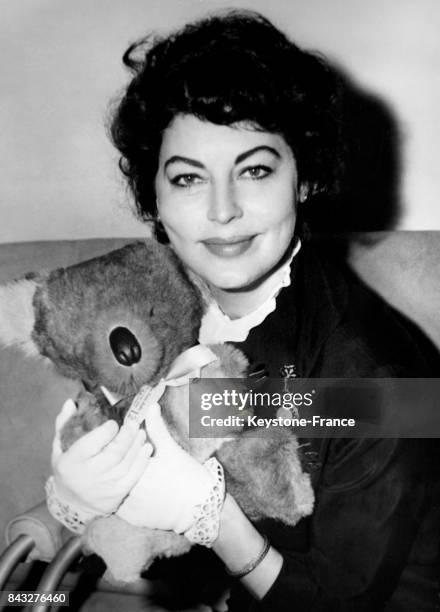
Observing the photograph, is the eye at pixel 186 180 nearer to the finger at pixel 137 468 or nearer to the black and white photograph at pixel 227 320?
the black and white photograph at pixel 227 320

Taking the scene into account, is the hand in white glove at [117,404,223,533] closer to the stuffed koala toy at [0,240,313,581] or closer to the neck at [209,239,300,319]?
the stuffed koala toy at [0,240,313,581]

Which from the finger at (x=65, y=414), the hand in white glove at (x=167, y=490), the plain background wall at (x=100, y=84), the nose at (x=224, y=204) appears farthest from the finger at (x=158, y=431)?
the plain background wall at (x=100, y=84)

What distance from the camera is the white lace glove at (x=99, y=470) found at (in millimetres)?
783

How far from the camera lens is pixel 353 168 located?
1.02 m

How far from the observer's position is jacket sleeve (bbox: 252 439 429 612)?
0.71 meters

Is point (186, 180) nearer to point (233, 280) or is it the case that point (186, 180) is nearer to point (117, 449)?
point (233, 280)

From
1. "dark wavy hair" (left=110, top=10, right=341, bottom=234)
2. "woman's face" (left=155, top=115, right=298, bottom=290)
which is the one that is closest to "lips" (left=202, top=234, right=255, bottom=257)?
"woman's face" (left=155, top=115, right=298, bottom=290)

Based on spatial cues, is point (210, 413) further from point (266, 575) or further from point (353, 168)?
point (353, 168)

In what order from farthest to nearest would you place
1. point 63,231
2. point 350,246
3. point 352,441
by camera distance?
point 63,231, point 350,246, point 352,441

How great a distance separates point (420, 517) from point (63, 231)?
696mm

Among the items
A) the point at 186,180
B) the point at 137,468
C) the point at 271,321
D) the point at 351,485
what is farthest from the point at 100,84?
the point at 351,485

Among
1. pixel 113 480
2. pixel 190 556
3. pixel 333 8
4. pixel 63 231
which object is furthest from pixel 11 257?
pixel 333 8

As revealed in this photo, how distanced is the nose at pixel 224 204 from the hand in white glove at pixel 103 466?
0.28 m

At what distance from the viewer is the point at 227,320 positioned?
0.88m
